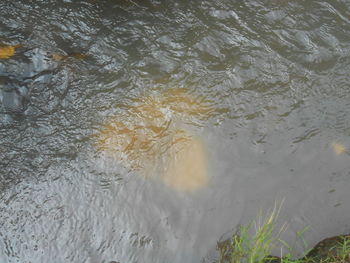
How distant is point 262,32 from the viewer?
4148 millimetres

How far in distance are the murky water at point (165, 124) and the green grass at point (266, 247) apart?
0.24ft

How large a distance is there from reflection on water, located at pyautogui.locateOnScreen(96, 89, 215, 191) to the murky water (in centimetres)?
1

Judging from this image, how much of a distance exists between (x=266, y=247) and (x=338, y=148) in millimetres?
1136

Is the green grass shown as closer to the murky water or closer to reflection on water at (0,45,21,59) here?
the murky water

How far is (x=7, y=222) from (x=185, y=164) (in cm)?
134

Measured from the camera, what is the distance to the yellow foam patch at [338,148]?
3.37m

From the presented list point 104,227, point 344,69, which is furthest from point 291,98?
point 104,227

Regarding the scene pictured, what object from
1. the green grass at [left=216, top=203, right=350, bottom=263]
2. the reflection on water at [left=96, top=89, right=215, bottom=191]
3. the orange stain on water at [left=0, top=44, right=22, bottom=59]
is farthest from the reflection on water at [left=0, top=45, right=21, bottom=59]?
the green grass at [left=216, top=203, right=350, bottom=263]

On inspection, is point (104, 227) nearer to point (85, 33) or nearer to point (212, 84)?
point (212, 84)

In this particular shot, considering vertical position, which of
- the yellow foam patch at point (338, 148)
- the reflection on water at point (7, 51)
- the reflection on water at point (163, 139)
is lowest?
the reflection on water at point (7, 51)

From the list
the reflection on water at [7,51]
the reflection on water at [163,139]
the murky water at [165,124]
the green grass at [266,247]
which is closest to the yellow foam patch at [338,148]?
the murky water at [165,124]

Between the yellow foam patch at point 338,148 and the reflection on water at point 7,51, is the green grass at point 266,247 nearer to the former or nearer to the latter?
the yellow foam patch at point 338,148

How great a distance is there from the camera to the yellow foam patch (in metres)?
3.37

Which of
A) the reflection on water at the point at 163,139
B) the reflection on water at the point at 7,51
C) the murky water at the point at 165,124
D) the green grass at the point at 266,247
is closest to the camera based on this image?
the green grass at the point at 266,247
